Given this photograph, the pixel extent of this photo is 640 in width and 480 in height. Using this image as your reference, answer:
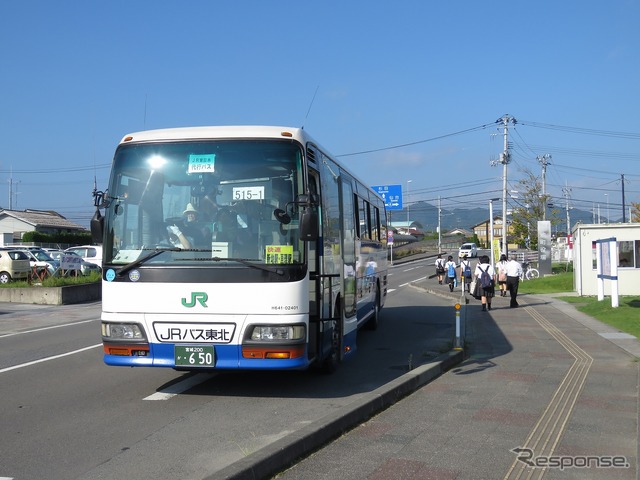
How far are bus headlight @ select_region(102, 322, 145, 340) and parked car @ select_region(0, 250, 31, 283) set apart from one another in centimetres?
2416

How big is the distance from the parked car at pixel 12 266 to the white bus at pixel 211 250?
24.3 m

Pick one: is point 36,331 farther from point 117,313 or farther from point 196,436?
point 196,436

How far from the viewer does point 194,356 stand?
25.8 feet

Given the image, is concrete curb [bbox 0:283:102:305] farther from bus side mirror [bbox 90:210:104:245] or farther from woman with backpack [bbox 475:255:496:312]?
bus side mirror [bbox 90:210:104:245]

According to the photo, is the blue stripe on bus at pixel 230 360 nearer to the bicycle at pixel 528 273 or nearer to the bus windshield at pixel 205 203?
the bus windshield at pixel 205 203

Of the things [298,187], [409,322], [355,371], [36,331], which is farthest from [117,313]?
[409,322]

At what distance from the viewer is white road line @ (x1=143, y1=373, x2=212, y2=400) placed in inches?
342

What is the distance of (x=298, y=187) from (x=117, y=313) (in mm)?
2678

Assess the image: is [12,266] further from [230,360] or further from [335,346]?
[230,360]

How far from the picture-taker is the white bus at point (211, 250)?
25.7 feet

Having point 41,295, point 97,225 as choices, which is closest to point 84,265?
point 41,295

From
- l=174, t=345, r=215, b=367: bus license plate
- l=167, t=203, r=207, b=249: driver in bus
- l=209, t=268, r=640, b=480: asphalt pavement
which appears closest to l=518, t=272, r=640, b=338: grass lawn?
l=209, t=268, r=640, b=480: asphalt pavement

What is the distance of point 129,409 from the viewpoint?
7.98 meters

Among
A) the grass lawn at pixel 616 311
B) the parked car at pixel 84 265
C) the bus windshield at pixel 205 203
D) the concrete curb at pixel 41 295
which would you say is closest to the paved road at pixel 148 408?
the bus windshield at pixel 205 203
